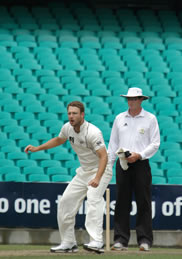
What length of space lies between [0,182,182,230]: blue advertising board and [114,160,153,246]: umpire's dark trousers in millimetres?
1673

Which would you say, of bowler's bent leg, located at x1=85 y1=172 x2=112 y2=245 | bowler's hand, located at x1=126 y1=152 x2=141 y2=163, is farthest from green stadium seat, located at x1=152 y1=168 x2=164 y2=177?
bowler's bent leg, located at x1=85 y1=172 x2=112 y2=245

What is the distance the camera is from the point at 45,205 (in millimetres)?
8516

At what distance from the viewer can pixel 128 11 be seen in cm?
1450

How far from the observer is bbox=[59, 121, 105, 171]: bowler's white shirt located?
641 cm

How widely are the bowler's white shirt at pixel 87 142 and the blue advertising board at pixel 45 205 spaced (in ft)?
6.39

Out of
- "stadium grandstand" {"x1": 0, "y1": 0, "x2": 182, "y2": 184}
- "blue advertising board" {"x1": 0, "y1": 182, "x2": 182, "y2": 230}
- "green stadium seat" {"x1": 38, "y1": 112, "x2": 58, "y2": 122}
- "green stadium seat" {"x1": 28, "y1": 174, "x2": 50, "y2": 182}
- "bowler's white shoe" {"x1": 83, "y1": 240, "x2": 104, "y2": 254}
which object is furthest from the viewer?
"green stadium seat" {"x1": 38, "y1": 112, "x2": 58, "y2": 122}

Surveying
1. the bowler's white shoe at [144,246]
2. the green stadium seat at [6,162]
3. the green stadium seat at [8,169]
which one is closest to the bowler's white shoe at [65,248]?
the bowler's white shoe at [144,246]

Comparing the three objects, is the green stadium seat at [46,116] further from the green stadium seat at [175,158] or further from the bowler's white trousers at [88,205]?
the bowler's white trousers at [88,205]

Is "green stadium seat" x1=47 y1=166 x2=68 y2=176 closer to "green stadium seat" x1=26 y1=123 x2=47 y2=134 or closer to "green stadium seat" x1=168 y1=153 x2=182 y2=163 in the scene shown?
"green stadium seat" x1=26 y1=123 x2=47 y2=134

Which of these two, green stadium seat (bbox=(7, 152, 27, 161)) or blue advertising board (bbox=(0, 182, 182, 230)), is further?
green stadium seat (bbox=(7, 152, 27, 161))

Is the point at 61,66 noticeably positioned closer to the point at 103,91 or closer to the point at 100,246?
the point at 103,91

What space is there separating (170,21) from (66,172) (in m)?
5.32

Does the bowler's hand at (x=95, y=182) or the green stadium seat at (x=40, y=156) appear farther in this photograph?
the green stadium seat at (x=40, y=156)

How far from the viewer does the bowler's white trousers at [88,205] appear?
20.9 feet
